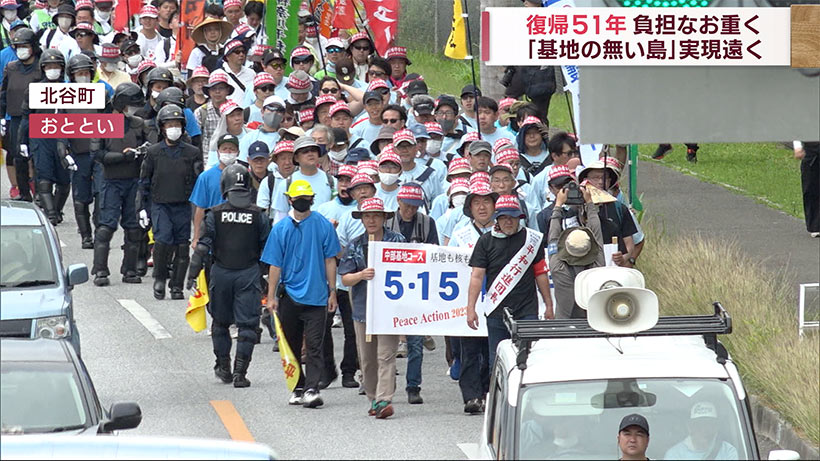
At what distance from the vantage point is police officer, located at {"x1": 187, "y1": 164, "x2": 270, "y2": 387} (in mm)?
14141

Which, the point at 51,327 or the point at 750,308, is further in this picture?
the point at 750,308

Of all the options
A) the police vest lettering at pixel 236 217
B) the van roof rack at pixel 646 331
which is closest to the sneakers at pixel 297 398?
the police vest lettering at pixel 236 217

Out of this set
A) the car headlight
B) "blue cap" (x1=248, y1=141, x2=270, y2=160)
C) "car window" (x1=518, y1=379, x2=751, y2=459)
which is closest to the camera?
"car window" (x1=518, y1=379, x2=751, y2=459)

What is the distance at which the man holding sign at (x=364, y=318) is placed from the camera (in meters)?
13.2

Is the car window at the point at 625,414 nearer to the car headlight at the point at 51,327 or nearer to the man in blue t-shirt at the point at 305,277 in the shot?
the man in blue t-shirt at the point at 305,277

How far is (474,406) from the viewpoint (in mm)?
13281

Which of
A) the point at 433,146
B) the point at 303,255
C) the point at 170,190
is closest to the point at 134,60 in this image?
the point at 170,190

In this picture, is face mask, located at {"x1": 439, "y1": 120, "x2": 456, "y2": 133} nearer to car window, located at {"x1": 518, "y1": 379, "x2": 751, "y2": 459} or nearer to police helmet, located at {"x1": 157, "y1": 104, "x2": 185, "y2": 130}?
police helmet, located at {"x1": 157, "y1": 104, "x2": 185, "y2": 130}

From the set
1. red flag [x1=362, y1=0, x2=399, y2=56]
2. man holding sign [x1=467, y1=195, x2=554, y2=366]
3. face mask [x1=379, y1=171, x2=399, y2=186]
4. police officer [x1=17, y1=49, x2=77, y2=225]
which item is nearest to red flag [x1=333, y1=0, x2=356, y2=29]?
red flag [x1=362, y1=0, x2=399, y2=56]

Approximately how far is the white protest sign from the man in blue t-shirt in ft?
1.41

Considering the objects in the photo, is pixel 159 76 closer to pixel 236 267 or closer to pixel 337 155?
pixel 337 155
